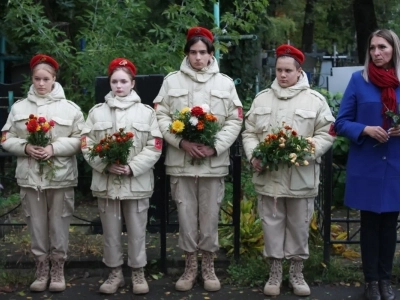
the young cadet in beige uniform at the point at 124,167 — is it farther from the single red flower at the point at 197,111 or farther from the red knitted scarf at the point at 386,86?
the red knitted scarf at the point at 386,86

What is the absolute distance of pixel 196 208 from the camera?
5.60m

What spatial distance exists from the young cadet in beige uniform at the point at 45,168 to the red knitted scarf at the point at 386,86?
7.31ft

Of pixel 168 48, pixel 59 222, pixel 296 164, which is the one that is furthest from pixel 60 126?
pixel 168 48

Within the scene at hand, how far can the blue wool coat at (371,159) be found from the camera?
5086 mm

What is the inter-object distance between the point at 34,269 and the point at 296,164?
241cm

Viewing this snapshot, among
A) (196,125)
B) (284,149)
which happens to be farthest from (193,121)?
(284,149)

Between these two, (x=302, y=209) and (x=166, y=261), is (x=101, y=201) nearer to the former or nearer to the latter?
(x=166, y=261)

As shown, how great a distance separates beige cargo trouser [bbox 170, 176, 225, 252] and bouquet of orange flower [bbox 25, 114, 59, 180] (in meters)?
0.94

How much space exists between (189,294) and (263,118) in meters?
1.47

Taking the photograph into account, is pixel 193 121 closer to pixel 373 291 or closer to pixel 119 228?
pixel 119 228

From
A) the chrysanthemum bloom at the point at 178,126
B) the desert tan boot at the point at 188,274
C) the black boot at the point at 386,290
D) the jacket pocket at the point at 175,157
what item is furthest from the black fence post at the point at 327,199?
the chrysanthemum bloom at the point at 178,126

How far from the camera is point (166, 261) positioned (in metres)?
6.07

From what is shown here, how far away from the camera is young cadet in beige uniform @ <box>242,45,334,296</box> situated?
17.4 feet

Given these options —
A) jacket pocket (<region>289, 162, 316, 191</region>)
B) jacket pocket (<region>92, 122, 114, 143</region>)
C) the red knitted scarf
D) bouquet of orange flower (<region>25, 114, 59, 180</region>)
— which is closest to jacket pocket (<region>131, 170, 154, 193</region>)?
jacket pocket (<region>92, 122, 114, 143</region>)
